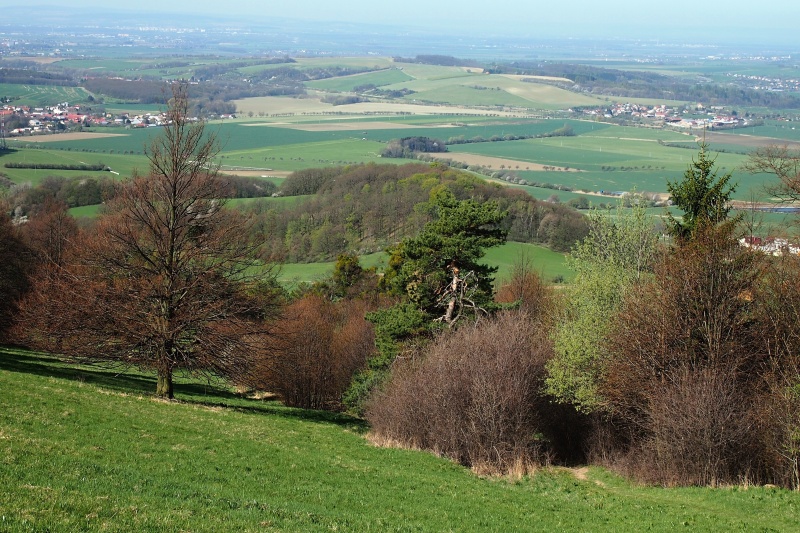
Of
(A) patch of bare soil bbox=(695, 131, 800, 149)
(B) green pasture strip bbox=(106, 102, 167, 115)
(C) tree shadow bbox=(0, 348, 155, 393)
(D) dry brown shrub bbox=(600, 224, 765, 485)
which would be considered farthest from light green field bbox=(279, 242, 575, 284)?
(B) green pasture strip bbox=(106, 102, 167, 115)

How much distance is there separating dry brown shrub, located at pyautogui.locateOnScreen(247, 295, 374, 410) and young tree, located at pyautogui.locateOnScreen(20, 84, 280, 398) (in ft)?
27.5

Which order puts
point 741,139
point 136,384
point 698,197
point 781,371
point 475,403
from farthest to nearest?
point 741,139
point 136,384
point 698,197
point 475,403
point 781,371

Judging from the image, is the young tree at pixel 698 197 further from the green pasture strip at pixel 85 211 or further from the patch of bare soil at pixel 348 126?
the patch of bare soil at pixel 348 126

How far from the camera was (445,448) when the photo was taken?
22.7 metres

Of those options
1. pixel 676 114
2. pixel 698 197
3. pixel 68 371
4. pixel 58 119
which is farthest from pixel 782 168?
pixel 676 114

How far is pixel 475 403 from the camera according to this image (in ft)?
73.4

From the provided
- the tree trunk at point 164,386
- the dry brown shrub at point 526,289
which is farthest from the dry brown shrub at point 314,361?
the dry brown shrub at point 526,289

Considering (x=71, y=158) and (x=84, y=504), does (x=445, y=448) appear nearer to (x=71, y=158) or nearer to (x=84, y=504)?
(x=84, y=504)

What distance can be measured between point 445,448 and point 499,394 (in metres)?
2.16

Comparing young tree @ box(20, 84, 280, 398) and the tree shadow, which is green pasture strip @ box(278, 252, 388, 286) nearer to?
the tree shadow

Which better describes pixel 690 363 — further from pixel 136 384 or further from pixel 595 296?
pixel 136 384

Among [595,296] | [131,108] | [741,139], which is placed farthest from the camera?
[131,108]

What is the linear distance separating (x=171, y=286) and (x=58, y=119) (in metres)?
125

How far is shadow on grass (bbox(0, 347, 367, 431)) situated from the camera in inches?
974
